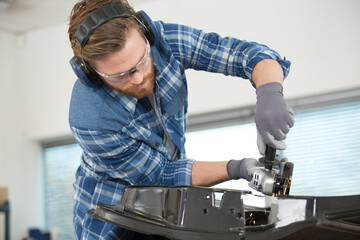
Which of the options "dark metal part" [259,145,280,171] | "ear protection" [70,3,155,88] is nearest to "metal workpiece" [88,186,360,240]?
"dark metal part" [259,145,280,171]

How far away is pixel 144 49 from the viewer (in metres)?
1.16

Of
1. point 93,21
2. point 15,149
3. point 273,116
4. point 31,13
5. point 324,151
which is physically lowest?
point 15,149

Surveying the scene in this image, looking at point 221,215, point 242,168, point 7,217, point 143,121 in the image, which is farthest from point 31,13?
point 221,215

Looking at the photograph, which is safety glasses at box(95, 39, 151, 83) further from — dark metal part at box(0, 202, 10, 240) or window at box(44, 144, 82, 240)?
window at box(44, 144, 82, 240)

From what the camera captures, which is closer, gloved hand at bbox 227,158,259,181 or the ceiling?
gloved hand at bbox 227,158,259,181

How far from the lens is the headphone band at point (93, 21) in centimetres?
105

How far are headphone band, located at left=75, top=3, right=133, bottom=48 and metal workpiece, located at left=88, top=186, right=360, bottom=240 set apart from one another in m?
0.38

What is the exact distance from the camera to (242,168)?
118 centimetres

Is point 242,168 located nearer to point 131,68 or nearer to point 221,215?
point 221,215

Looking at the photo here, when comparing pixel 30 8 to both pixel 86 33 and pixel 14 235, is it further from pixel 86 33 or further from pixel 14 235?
pixel 86 33

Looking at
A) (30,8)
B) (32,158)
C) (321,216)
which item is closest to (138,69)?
(321,216)

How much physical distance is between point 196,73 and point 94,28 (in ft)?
6.13

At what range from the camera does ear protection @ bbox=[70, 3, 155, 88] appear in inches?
41.4

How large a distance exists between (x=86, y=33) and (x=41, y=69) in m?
2.77
